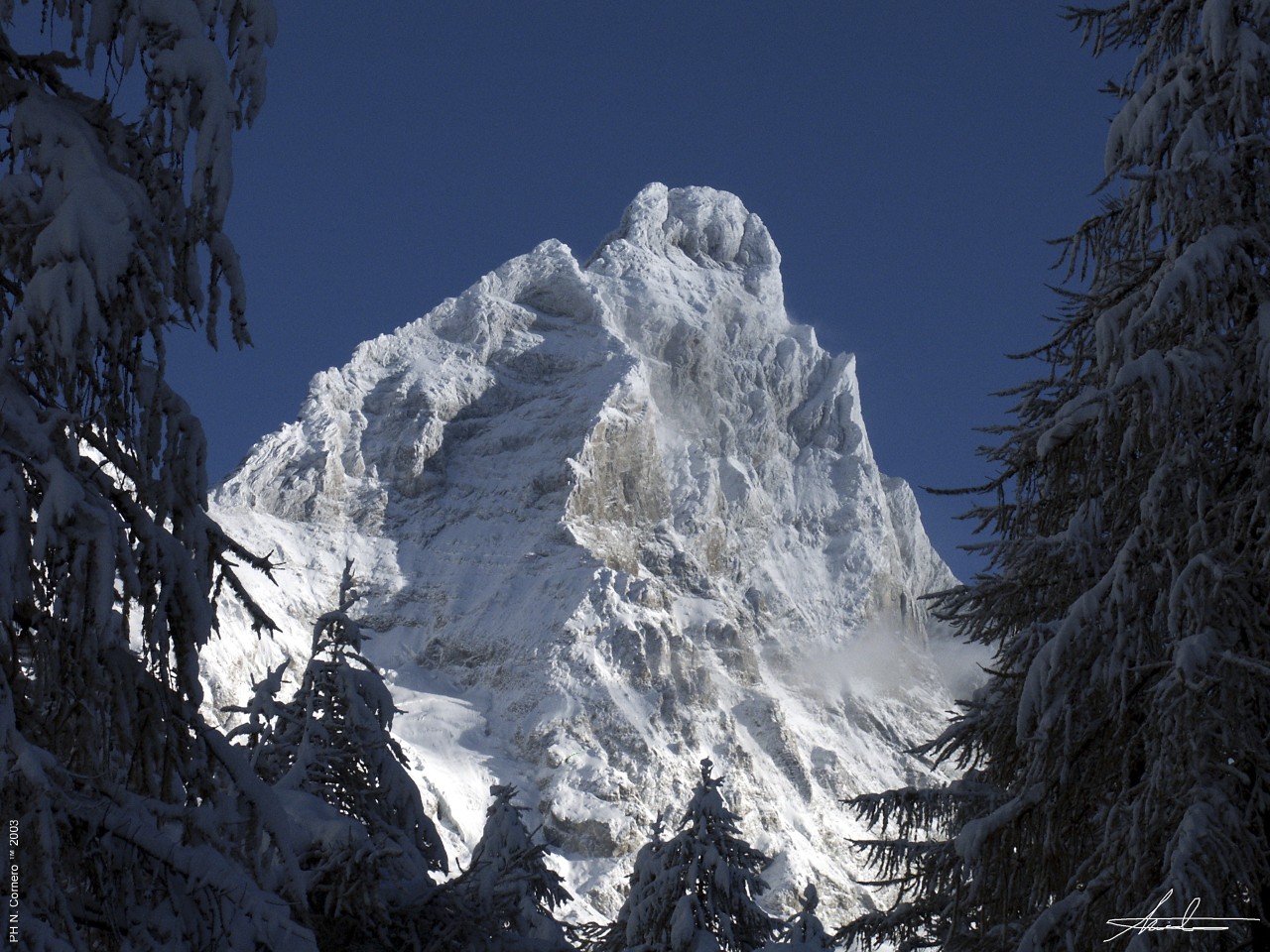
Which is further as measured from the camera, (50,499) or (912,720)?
(912,720)

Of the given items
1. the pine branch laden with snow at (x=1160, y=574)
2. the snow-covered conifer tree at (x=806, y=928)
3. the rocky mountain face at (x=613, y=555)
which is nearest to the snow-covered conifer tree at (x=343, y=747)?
the pine branch laden with snow at (x=1160, y=574)

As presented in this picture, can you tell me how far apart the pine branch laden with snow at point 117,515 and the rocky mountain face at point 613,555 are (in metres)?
99.2

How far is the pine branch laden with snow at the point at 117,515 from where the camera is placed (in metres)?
3.38

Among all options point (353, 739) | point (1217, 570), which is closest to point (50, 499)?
point (1217, 570)

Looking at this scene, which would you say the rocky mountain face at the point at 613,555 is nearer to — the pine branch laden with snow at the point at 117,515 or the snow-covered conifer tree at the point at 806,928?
the snow-covered conifer tree at the point at 806,928

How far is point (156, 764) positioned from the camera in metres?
3.73

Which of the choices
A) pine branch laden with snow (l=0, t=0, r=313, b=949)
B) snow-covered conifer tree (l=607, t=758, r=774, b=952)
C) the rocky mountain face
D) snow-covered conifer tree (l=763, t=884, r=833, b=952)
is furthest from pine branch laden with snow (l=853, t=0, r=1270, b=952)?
the rocky mountain face

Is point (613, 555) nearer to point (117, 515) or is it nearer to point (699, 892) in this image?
point (699, 892)

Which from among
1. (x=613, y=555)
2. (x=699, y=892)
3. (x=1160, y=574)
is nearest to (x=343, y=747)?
(x=699, y=892)

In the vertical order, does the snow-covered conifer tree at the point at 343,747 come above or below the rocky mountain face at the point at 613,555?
below

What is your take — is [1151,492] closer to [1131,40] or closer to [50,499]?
[1131,40]

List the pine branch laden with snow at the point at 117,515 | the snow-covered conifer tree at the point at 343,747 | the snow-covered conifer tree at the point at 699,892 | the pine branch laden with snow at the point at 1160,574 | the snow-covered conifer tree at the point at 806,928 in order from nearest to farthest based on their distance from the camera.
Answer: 1. the pine branch laden with snow at the point at 117,515
2. the pine branch laden with snow at the point at 1160,574
3. the snow-covered conifer tree at the point at 343,747
4. the snow-covered conifer tree at the point at 806,928
5. the snow-covered conifer tree at the point at 699,892

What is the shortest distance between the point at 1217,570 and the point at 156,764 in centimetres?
360

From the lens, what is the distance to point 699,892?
15023mm
